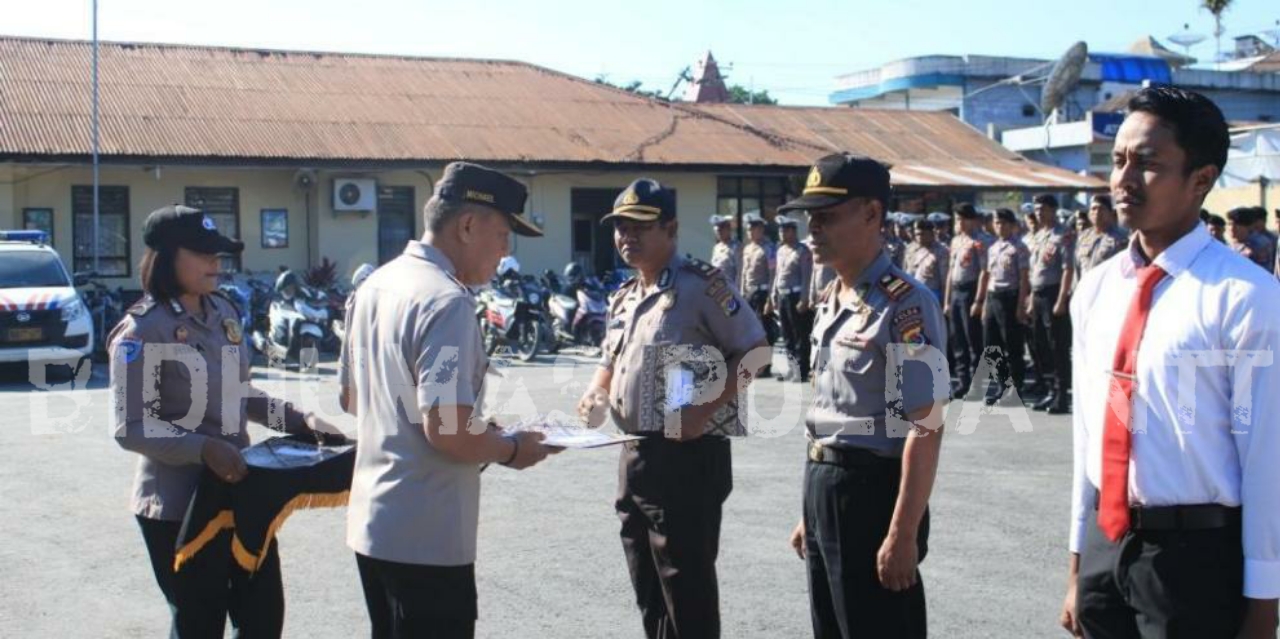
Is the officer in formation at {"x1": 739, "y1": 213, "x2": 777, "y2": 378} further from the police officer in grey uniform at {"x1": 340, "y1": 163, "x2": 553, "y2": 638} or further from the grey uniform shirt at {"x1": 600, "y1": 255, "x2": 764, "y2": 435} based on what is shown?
the police officer in grey uniform at {"x1": 340, "y1": 163, "x2": 553, "y2": 638}

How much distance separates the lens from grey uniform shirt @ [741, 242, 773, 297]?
17.2 metres

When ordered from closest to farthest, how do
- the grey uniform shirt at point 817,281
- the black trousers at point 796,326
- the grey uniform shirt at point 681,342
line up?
the grey uniform shirt at point 681,342 → the grey uniform shirt at point 817,281 → the black trousers at point 796,326

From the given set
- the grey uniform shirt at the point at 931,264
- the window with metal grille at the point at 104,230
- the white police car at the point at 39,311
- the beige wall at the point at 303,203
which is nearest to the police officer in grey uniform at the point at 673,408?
the grey uniform shirt at the point at 931,264

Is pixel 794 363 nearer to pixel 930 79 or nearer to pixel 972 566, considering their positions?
pixel 972 566

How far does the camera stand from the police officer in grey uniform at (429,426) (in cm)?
336

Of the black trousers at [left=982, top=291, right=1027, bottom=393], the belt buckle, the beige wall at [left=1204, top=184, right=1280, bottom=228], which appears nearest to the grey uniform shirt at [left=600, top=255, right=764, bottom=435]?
the belt buckle

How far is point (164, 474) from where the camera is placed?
166 inches

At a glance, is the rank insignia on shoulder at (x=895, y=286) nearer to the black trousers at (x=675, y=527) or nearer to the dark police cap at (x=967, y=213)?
the black trousers at (x=675, y=527)

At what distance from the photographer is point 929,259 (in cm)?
1500

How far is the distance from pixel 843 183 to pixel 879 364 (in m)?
0.54

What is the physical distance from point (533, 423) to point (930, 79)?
48.9m

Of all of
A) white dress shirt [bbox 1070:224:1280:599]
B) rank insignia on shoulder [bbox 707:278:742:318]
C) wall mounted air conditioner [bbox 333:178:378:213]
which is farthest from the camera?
wall mounted air conditioner [bbox 333:178:378:213]

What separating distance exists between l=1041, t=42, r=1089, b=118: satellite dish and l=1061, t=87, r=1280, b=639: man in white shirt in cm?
3216

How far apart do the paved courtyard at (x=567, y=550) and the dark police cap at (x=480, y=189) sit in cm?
238
